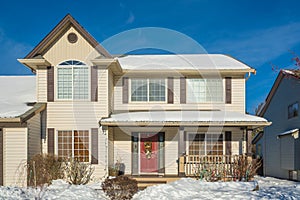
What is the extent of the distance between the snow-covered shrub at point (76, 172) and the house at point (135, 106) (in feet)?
1.76

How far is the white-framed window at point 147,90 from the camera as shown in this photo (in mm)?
16000

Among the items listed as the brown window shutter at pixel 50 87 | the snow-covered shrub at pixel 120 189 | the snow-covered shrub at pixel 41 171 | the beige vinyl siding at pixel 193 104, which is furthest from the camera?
the beige vinyl siding at pixel 193 104

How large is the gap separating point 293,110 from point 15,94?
13764 millimetres

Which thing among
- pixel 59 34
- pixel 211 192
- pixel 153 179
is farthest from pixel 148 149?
pixel 59 34

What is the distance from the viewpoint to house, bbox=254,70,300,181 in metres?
17.4

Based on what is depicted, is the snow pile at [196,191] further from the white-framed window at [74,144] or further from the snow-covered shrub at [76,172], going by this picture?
the white-framed window at [74,144]

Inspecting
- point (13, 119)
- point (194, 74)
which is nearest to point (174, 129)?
point (194, 74)

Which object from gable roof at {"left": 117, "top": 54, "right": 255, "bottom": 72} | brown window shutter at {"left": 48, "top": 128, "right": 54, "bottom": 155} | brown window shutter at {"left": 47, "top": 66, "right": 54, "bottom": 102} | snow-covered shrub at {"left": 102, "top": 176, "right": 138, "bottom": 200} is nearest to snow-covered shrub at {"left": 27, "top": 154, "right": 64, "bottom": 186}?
brown window shutter at {"left": 48, "top": 128, "right": 54, "bottom": 155}

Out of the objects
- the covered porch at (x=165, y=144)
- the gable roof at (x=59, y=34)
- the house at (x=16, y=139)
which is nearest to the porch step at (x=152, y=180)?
the covered porch at (x=165, y=144)

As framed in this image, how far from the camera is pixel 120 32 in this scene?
51.7 ft

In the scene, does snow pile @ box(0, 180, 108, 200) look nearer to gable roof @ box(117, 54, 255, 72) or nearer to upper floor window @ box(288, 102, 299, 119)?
gable roof @ box(117, 54, 255, 72)

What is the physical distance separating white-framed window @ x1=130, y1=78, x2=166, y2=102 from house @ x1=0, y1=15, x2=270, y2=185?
0.05 m

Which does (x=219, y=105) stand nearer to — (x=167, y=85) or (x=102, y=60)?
(x=167, y=85)

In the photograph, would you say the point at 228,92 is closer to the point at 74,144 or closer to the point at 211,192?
the point at 211,192
